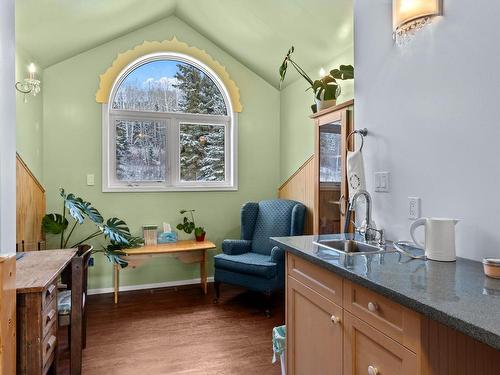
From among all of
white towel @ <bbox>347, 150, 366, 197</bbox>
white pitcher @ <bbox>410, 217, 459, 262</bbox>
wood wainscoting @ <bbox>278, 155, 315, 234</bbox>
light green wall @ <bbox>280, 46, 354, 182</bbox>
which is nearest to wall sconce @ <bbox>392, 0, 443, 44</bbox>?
white towel @ <bbox>347, 150, 366, 197</bbox>

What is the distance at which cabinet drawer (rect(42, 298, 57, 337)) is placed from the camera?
1625mm

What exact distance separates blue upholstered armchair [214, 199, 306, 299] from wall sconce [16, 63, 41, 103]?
219 cm

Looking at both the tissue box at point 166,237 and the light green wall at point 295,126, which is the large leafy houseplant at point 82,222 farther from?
the light green wall at point 295,126

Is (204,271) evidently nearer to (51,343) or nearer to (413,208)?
(51,343)

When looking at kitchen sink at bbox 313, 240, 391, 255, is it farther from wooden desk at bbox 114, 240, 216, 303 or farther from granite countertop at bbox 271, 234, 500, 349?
wooden desk at bbox 114, 240, 216, 303

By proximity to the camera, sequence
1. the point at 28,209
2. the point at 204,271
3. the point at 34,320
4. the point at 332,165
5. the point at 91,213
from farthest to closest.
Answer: the point at 204,271
the point at 91,213
the point at 28,209
the point at 332,165
the point at 34,320

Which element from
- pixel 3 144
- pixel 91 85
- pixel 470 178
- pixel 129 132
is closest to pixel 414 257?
pixel 470 178

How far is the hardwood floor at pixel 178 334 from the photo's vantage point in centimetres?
226

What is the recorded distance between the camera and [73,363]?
6.73ft

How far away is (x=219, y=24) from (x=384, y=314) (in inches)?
136

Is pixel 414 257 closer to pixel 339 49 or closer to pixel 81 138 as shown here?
pixel 339 49

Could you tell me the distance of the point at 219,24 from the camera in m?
3.66

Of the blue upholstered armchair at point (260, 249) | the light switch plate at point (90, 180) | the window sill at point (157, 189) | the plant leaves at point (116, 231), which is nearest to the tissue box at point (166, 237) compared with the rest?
the plant leaves at point (116, 231)

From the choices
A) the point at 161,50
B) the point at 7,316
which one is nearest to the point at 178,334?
the point at 7,316
